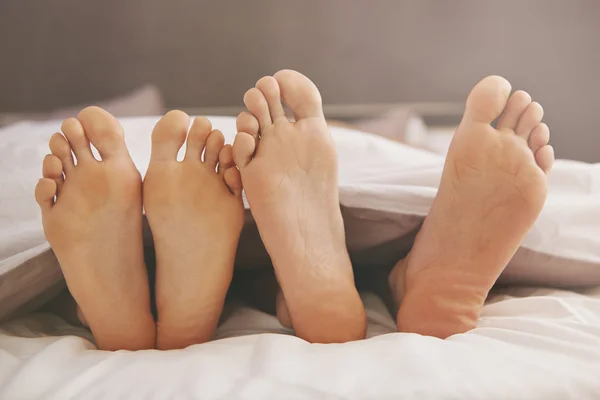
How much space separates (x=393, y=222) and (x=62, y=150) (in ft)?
1.37

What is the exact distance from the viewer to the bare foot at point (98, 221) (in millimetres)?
640

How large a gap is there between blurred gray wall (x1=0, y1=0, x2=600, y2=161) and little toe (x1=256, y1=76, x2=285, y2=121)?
1.20 m

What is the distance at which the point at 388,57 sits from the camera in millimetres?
1870

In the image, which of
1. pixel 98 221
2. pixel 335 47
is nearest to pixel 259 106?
pixel 98 221

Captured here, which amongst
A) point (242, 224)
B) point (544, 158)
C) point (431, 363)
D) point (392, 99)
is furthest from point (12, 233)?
point (392, 99)

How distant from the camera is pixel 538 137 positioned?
70 centimetres

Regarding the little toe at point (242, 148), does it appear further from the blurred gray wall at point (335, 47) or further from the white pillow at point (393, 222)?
the blurred gray wall at point (335, 47)

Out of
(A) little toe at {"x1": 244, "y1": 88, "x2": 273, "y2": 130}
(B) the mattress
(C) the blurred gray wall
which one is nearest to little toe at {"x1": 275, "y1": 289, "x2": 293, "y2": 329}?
(B) the mattress

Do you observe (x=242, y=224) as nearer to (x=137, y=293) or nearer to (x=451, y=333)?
(x=137, y=293)

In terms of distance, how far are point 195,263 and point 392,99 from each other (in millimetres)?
1354

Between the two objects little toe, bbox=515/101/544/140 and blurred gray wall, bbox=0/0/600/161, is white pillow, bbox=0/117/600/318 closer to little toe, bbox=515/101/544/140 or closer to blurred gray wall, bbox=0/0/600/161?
little toe, bbox=515/101/544/140

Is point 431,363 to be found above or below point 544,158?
below

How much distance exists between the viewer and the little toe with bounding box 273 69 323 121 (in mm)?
711

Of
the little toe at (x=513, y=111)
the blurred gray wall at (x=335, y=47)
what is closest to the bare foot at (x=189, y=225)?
the little toe at (x=513, y=111)
